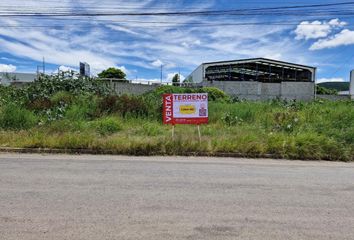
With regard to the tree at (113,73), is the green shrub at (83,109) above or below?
below

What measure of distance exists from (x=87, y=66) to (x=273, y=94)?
27134mm

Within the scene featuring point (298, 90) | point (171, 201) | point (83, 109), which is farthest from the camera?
point (298, 90)

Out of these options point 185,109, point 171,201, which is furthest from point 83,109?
point 171,201

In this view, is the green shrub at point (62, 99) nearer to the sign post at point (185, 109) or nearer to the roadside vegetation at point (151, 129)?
the roadside vegetation at point (151, 129)

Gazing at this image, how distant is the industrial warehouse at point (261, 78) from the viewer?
40469mm

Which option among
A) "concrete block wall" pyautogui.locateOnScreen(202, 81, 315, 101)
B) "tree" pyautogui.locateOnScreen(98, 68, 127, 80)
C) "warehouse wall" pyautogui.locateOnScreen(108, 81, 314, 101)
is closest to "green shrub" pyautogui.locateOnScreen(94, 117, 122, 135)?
"warehouse wall" pyautogui.locateOnScreen(108, 81, 314, 101)

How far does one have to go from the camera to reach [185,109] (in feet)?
36.4

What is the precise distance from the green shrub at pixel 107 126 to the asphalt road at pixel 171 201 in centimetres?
412

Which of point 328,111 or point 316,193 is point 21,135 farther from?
point 328,111

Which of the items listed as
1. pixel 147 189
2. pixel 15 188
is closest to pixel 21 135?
pixel 15 188

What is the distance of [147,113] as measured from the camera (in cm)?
1620

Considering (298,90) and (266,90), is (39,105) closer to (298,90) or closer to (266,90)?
(266,90)

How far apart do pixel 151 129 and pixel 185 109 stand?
2130 millimetres

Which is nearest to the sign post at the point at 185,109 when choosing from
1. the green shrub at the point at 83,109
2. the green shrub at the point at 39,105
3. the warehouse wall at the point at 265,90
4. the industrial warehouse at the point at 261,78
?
the green shrub at the point at 83,109
